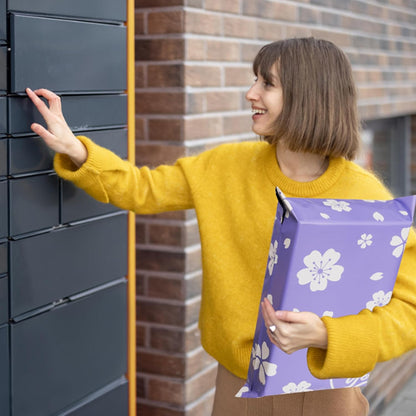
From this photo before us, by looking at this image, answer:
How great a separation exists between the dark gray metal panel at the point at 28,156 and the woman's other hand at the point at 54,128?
3 cm

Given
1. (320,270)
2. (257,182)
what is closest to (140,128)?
(257,182)

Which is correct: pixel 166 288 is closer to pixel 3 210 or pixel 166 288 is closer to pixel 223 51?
pixel 223 51

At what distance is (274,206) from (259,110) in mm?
257

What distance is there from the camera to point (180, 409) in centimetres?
299

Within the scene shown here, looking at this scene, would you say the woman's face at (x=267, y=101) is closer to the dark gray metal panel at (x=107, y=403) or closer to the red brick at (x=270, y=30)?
the dark gray metal panel at (x=107, y=403)

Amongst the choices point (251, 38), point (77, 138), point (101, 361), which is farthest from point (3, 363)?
point (251, 38)

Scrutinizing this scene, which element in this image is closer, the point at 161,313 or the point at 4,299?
the point at 4,299

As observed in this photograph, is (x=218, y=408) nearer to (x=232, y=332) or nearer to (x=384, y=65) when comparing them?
(x=232, y=332)

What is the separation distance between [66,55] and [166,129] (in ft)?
2.88

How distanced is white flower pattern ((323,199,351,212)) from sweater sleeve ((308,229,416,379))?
249 mm

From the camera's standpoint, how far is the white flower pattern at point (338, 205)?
5.80 feet

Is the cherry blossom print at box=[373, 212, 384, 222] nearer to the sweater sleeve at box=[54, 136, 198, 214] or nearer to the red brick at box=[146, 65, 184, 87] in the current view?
the sweater sleeve at box=[54, 136, 198, 214]

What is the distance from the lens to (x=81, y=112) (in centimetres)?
212

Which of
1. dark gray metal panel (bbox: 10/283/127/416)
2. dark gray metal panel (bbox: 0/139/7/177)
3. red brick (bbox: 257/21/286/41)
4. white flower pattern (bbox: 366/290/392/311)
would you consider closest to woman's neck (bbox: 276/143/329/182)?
white flower pattern (bbox: 366/290/392/311)
